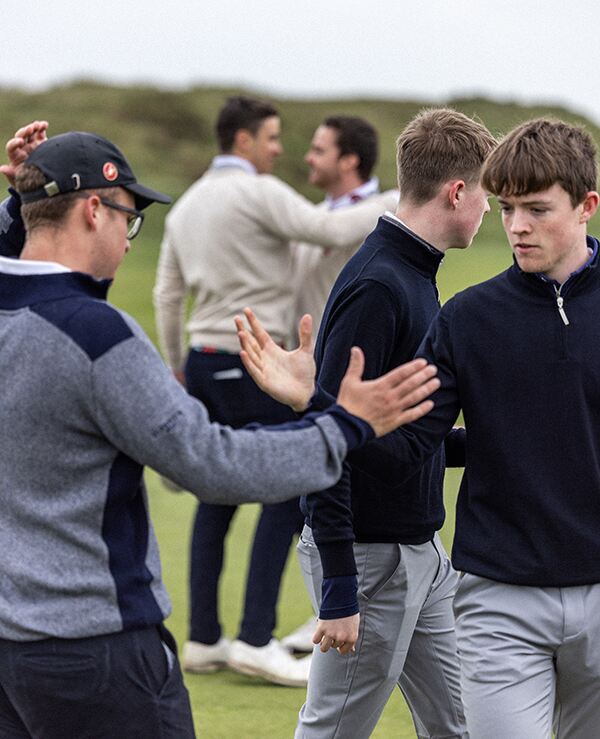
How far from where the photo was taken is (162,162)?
18469 millimetres

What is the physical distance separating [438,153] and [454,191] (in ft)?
0.31

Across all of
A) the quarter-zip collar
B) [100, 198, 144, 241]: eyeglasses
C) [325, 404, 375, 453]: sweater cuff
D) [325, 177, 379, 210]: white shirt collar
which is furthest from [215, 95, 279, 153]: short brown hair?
[325, 404, 375, 453]: sweater cuff

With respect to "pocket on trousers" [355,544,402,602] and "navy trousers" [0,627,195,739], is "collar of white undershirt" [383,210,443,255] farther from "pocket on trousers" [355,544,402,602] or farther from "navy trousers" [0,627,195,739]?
"navy trousers" [0,627,195,739]

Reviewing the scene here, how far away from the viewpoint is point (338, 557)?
280 centimetres

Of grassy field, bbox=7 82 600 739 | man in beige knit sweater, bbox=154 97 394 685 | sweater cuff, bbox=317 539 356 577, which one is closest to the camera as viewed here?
sweater cuff, bbox=317 539 356 577

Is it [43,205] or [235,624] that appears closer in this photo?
[43,205]

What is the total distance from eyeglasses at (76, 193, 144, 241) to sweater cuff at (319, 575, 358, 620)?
872 millimetres

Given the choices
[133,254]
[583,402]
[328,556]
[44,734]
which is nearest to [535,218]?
[583,402]

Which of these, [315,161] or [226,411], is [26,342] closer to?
[226,411]

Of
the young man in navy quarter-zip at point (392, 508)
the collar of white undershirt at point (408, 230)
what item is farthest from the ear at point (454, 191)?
the collar of white undershirt at point (408, 230)

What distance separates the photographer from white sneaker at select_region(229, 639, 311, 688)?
15.9ft

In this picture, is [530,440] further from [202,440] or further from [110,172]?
[110,172]

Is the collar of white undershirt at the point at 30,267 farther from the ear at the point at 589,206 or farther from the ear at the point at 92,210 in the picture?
the ear at the point at 589,206

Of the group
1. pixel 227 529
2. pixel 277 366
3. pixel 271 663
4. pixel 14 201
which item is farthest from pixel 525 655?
pixel 227 529
